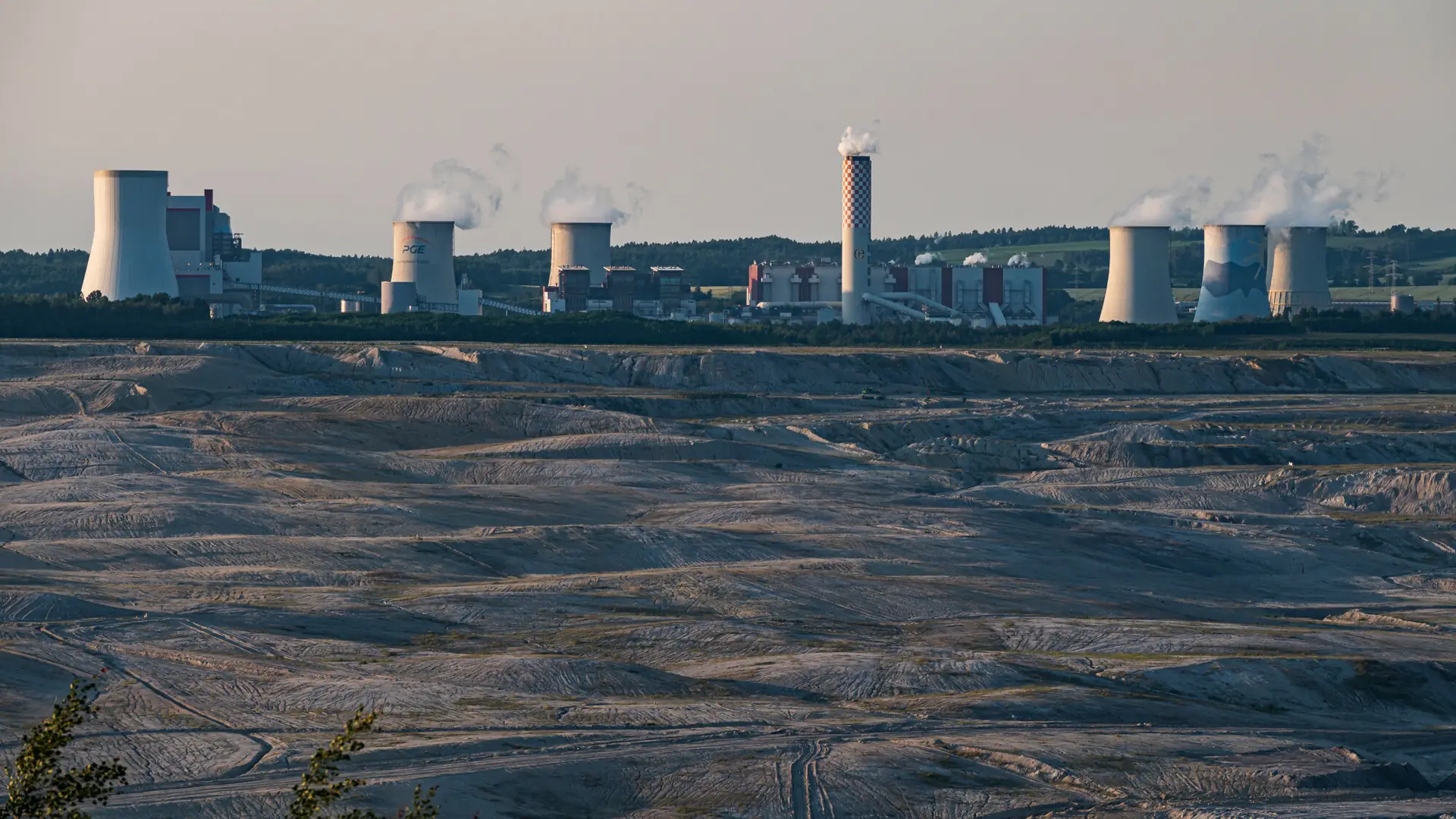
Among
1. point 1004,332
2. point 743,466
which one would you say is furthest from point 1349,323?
point 743,466

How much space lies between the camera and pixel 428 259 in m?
141

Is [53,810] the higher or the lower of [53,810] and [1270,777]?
the higher

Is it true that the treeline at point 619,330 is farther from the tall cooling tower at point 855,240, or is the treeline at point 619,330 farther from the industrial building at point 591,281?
the industrial building at point 591,281

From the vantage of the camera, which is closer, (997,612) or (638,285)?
(997,612)

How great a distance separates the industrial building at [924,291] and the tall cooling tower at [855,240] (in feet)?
16.9

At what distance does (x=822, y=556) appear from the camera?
51.8m

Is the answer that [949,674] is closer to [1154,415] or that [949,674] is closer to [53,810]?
[53,810]

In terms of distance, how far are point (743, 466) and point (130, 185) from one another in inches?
2178

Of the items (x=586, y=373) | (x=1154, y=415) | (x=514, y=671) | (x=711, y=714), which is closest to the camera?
(x=711, y=714)

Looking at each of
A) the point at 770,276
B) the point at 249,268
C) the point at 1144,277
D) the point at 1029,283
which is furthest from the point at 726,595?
the point at 1029,283

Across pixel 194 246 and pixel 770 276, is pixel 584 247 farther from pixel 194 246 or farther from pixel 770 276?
pixel 194 246

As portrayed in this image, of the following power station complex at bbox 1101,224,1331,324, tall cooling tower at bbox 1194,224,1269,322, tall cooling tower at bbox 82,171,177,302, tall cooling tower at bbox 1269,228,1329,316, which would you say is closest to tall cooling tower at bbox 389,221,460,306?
tall cooling tower at bbox 82,171,177,302

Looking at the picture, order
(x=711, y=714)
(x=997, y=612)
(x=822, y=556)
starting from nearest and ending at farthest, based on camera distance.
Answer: (x=711, y=714) < (x=997, y=612) < (x=822, y=556)

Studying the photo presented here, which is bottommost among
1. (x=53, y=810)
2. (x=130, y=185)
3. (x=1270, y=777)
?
(x=1270, y=777)
